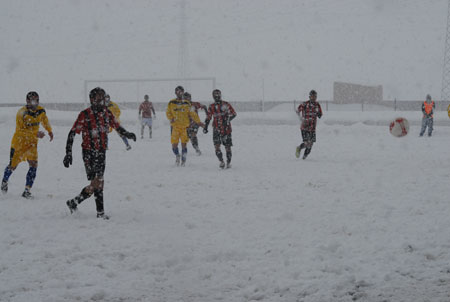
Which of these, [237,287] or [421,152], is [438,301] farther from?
[421,152]

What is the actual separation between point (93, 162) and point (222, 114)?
16.3ft

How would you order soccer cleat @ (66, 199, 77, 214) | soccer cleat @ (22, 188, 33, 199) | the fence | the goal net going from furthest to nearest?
the goal net < the fence < soccer cleat @ (22, 188, 33, 199) < soccer cleat @ (66, 199, 77, 214)

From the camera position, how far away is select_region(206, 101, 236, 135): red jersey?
10.4m

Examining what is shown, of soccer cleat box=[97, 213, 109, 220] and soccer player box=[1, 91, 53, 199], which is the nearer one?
soccer cleat box=[97, 213, 109, 220]

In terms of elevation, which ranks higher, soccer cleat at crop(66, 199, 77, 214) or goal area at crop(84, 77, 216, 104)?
goal area at crop(84, 77, 216, 104)

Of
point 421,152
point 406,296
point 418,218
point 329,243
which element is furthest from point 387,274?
point 421,152

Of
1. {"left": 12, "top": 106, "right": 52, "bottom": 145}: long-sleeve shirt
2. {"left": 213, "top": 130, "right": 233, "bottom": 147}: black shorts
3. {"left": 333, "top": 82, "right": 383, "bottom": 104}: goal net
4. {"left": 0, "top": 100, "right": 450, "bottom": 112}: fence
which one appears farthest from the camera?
{"left": 333, "top": 82, "right": 383, "bottom": 104}: goal net

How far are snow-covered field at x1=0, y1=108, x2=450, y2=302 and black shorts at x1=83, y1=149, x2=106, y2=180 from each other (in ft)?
2.02

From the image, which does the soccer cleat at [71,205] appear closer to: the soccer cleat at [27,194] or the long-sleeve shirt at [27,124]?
the soccer cleat at [27,194]

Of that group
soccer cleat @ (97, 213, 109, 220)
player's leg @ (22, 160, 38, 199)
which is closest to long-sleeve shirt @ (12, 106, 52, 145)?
player's leg @ (22, 160, 38, 199)

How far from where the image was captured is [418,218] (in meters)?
5.81

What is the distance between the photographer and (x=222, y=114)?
10.5 m

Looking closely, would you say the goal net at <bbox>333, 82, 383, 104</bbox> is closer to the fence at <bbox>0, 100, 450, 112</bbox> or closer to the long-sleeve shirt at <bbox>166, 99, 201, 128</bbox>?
the fence at <bbox>0, 100, 450, 112</bbox>

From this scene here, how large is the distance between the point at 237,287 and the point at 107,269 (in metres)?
1.23
